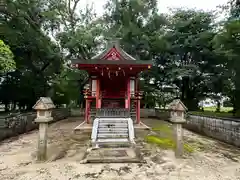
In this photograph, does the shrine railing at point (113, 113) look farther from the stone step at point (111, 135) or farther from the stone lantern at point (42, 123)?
the stone lantern at point (42, 123)

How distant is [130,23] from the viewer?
64.2 ft

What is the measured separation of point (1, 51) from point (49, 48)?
8630mm

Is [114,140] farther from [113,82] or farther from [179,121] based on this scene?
[113,82]

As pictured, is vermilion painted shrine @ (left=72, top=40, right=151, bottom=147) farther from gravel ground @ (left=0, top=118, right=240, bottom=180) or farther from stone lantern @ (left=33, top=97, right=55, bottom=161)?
stone lantern @ (left=33, top=97, right=55, bottom=161)

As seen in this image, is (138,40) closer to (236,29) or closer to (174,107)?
(236,29)

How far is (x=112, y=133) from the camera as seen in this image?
8242 mm

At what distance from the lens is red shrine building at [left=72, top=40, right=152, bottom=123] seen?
9.38m

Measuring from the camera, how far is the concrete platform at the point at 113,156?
5.84m

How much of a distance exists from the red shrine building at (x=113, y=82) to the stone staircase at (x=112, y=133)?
666 millimetres

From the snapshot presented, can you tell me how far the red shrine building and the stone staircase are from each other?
67 centimetres

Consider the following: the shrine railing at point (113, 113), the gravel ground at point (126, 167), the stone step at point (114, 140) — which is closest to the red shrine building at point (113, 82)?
the shrine railing at point (113, 113)

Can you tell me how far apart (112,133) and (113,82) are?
4.37m

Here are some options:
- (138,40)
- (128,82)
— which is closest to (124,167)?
(128,82)

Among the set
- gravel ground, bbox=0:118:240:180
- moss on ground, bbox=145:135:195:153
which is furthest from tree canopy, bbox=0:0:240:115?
gravel ground, bbox=0:118:240:180
